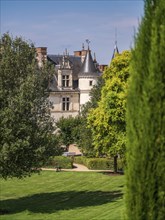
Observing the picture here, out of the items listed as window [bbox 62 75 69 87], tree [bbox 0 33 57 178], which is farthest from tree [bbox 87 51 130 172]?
window [bbox 62 75 69 87]

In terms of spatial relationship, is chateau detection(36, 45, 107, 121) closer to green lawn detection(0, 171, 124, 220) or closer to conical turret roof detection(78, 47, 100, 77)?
conical turret roof detection(78, 47, 100, 77)

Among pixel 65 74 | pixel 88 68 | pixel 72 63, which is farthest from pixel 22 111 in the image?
pixel 72 63

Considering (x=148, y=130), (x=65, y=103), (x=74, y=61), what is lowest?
(x=148, y=130)

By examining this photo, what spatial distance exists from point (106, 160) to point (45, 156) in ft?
63.6

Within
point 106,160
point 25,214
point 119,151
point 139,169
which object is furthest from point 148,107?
point 106,160

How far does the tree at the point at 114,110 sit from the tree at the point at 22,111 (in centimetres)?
763

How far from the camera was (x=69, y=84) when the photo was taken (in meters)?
62.9

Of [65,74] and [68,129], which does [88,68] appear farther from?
[68,129]

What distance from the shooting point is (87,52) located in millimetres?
64188

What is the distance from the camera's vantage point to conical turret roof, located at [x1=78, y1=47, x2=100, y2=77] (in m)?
63.4

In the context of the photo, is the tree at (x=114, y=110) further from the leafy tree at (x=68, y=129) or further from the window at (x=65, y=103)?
the window at (x=65, y=103)

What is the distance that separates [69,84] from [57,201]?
1480 inches

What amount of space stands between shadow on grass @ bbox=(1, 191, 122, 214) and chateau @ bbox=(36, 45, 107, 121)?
3247 centimetres

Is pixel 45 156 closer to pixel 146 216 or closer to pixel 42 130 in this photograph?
pixel 42 130
